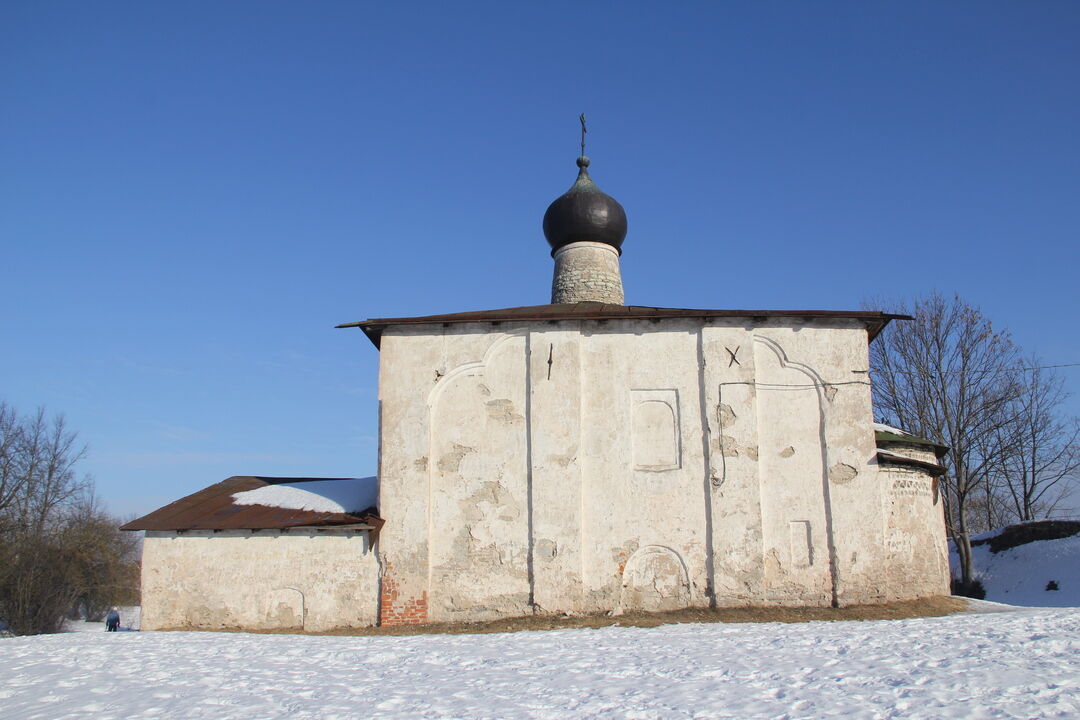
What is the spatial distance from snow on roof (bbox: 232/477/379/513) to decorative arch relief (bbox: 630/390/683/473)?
372 cm

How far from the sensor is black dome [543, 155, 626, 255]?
1525cm

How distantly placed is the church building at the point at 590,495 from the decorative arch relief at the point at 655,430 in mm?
27

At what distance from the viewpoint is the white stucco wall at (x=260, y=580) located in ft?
34.4

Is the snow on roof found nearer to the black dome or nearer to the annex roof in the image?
the black dome

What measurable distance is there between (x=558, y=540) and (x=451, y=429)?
2093mm

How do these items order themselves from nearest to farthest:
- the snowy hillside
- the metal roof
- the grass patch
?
the grass patch < the metal roof < the snowy hillside

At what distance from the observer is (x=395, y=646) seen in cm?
838

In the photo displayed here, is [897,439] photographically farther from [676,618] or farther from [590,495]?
[590,495]

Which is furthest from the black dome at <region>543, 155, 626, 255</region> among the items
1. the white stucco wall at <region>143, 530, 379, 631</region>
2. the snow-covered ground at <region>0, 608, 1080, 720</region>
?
the snow-covered ground at <region>0, 608, 1080, 720</region>

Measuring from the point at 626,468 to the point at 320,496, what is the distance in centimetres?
448

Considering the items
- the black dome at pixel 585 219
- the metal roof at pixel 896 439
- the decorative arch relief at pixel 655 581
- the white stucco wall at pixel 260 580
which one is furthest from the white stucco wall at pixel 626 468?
the black dome at pixel 585 219

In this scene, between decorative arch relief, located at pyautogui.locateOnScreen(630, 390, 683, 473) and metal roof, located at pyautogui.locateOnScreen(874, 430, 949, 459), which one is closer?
decorative arch relief, located at pyautogui.locateOnScreen(630, 390, 683, 473)

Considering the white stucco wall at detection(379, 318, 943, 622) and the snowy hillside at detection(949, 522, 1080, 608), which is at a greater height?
the white stucco wall at detection(379, 318, 943, 622)

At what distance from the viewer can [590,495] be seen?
10609mm
